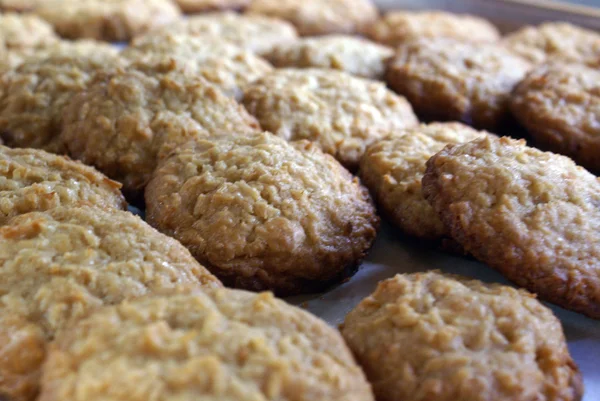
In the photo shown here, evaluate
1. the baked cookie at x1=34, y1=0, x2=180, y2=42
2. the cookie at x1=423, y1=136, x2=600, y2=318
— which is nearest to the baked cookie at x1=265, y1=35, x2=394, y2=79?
the baked cookie at x1=34, y1=0, x2=180, y2=42

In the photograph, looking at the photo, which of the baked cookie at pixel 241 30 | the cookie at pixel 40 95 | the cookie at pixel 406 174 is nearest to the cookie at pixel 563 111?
the cookie at pixel 406 174

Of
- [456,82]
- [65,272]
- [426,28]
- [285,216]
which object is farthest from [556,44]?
[65,272]

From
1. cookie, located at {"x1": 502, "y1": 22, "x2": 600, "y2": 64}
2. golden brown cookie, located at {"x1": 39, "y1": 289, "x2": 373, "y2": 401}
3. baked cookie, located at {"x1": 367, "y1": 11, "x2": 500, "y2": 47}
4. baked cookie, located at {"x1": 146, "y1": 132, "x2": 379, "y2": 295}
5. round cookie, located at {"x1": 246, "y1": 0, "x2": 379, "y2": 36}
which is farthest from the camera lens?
round cookie, located at {"x1": 246, "y1": 0, "x2": 379, "y2": 36}

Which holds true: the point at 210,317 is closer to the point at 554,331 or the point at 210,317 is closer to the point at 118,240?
the point at 118,240

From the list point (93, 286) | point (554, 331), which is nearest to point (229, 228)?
point (93, 286)

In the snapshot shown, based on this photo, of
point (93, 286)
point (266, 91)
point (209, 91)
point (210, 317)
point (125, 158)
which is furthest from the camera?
point (266, 91)

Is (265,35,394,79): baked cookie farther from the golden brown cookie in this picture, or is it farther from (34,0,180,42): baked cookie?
the golden brown cookie

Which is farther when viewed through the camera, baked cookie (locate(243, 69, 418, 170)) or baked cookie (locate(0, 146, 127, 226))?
baked cookie (locate(243, 69, 418, 170))
